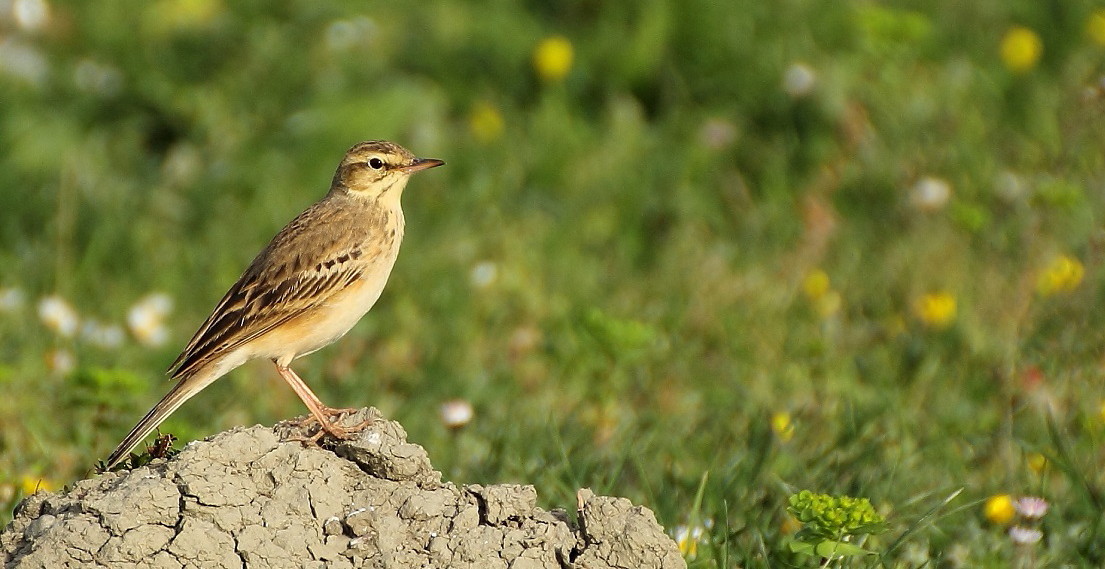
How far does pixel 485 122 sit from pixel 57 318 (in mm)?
3523

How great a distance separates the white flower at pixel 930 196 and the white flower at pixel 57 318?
4856 mm

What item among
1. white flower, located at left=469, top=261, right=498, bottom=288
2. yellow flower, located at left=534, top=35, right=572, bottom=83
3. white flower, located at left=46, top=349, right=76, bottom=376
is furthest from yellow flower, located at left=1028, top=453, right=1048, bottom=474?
yellow flower, located at left=534, top=35, right=572, bottom=83

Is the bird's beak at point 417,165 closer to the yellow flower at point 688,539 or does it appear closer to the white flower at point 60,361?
the yellow flower at point 688,539

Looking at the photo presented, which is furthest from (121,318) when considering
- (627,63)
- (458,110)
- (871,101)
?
(871,101)

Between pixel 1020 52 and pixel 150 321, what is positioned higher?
pixel 150 321

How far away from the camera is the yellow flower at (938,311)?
8086mm

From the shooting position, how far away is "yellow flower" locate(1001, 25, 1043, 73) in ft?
33.9

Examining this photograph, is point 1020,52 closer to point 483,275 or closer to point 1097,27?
point 1097,27

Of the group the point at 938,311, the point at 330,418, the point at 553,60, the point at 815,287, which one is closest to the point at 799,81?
the point at 553,60

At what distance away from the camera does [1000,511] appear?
5688 millimetres

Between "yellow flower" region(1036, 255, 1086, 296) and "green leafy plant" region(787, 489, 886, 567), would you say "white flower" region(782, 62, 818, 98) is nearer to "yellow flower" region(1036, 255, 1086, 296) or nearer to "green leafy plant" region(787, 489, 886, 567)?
"yellow flower" region(1036, 255, 1086, 296)

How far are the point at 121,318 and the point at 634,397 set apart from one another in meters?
2.79

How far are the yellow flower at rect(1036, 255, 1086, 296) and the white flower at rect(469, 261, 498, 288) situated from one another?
9.48ft

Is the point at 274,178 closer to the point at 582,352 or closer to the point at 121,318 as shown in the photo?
the point at 121,318
